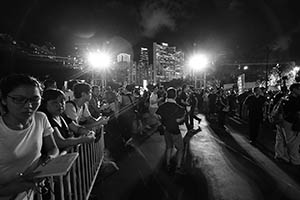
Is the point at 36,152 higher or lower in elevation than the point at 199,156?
higher

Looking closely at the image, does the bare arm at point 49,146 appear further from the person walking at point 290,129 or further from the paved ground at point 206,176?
the person walking at point 290,129

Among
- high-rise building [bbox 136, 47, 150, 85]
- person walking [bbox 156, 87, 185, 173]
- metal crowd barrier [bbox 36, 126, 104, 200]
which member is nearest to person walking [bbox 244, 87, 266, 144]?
Result: person walking [bbox 156, 87, 185, 173]

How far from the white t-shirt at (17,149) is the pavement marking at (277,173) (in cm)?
405

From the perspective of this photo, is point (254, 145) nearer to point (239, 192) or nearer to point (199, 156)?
point (199, 156)

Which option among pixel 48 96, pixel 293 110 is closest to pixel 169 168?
pixel 48 96

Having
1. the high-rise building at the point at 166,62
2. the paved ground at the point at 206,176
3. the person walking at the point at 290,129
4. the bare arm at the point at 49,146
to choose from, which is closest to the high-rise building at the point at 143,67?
the high-rise building at the point at 166,62

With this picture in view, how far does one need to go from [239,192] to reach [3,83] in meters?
3.92

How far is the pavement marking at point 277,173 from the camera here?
146 inches

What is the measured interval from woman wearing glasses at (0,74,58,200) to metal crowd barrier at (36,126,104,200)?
0.90ft

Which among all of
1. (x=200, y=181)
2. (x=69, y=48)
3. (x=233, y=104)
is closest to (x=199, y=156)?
(x=200, y=181)

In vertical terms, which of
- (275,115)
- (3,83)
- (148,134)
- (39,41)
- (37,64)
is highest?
(39,41)

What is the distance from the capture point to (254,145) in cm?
660

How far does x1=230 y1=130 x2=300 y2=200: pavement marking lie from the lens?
3.70m

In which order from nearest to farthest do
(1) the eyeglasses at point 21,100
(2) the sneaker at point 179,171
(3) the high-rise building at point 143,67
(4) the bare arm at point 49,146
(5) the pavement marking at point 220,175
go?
(1) the eyeglasses at point 21,100
(4) the bare arm at point 49,146
(5) the pavement marking at point 220,175
(2) the sneaker at point 179,171
(3) the high-rise building at point 143,67
